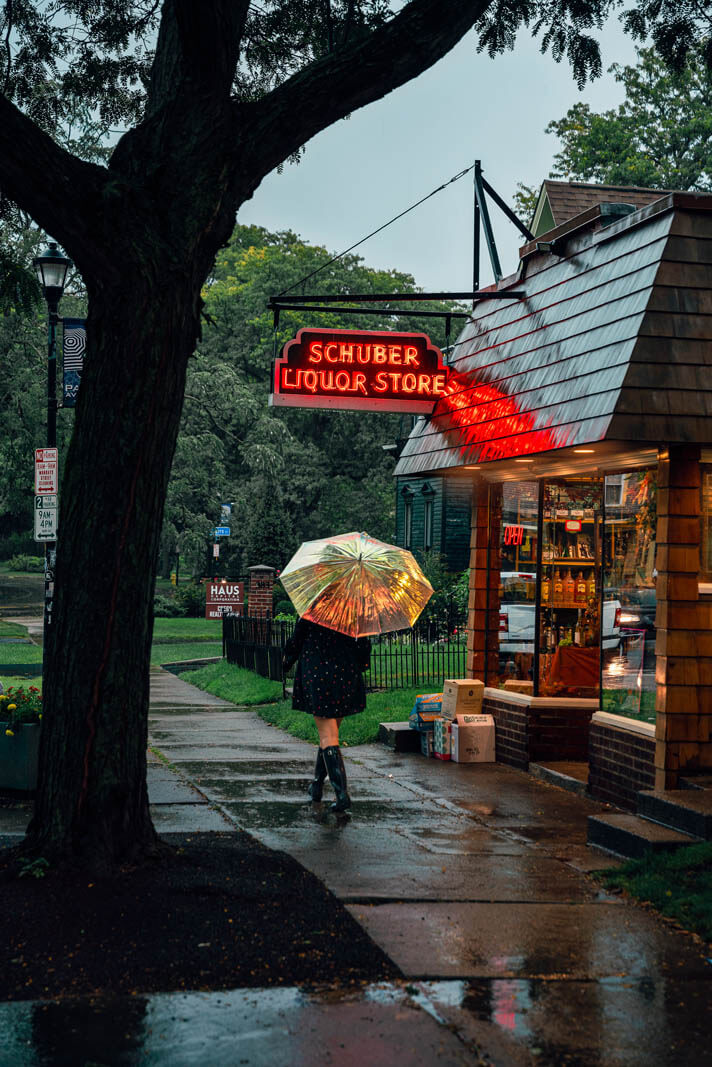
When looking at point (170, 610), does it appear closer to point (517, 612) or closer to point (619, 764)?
point (517, 612)

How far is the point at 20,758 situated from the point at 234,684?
36.2 ft

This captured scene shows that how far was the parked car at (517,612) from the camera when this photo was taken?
12539 millimetres

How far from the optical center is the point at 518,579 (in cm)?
1284

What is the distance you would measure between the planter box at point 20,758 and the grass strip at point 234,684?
344 inches

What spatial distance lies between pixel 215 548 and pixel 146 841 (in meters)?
35.9

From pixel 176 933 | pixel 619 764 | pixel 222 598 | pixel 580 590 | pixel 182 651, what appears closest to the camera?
pixel 176 933

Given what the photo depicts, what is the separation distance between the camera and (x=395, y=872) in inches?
303

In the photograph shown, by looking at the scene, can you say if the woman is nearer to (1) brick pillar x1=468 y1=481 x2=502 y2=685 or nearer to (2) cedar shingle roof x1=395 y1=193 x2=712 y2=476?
(2) cedar shingle roof x1=395 y1=193 x2=712 y2=476

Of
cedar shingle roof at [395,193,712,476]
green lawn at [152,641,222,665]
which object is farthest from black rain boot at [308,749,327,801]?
green lawn at [152,641,222,665]

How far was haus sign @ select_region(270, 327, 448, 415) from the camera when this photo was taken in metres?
12.5

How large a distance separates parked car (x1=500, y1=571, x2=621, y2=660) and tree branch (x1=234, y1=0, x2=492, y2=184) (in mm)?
6012

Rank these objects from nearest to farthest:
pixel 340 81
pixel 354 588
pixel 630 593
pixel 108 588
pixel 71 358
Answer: pixel 108 588 < pixel 340 81 < pixel 354 588 < pixel 630 593 < pixel 71 358

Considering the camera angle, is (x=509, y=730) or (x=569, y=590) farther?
(x=509, y=730)

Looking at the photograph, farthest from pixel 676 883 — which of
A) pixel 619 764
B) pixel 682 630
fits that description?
pixel 619 764
